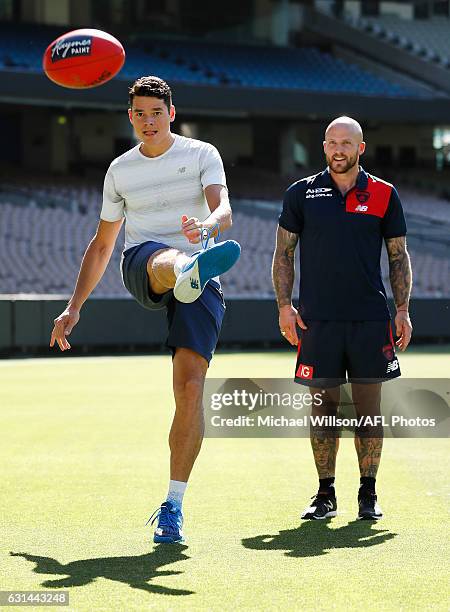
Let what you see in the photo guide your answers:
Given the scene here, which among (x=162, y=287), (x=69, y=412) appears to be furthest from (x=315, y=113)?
(x=162, y=287)

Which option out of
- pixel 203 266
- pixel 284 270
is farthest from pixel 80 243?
pixel 203 266

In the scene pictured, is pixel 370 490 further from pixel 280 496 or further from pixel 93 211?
pixel 93 211

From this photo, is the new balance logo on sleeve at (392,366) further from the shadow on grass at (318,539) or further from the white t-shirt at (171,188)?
the white t-shirt at (171,188)

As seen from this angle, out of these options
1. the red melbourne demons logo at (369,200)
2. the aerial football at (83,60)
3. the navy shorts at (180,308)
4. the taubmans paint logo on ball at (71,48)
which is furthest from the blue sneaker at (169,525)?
the taubmans paint logo on ball at (71,48)

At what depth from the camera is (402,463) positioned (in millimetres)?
8797

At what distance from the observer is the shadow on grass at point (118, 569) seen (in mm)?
4941

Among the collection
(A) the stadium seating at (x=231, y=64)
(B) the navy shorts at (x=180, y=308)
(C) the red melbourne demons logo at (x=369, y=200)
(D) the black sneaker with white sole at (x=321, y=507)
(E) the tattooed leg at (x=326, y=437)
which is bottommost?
(D) the black sneaker with white sole at (x=321, y=507)

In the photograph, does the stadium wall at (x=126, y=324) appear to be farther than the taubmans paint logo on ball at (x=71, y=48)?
Yes

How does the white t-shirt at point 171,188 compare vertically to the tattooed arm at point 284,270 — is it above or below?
above

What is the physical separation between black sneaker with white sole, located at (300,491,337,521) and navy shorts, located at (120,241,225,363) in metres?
1.06

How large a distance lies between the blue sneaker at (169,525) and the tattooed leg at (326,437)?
42.8 inches

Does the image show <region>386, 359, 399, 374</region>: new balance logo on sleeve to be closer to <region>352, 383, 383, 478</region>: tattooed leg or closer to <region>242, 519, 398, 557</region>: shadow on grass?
<region>352, 383, 383, 478</region>: tattooed leg

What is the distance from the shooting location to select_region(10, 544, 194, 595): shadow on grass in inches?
195

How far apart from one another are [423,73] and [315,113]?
6.92 metres
